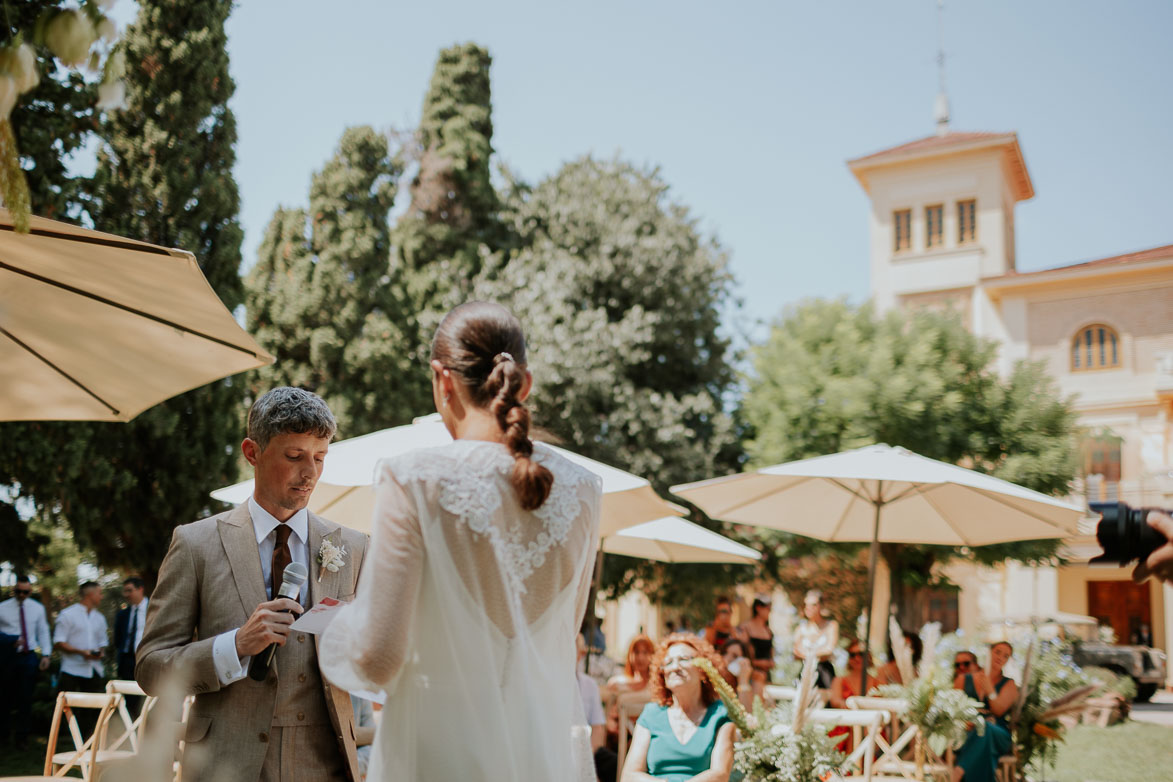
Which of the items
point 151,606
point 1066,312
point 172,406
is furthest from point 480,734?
point 1066,312

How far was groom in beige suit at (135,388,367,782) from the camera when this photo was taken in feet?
8.63

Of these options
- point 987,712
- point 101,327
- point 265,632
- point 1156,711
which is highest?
point 101,327

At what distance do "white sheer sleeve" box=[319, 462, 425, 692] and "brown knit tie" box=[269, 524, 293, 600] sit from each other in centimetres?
95

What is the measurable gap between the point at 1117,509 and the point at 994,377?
61.2 feet

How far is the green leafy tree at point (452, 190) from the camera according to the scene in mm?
22344

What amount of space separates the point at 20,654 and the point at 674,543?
7.47m

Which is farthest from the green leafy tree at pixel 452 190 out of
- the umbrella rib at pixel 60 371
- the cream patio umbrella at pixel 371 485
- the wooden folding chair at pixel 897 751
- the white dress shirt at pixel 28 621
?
the umbrella rib at pixel 60 371

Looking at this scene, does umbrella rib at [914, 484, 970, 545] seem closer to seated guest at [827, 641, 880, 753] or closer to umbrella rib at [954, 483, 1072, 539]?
umbrella rib at [954, 483, 1072, 539]

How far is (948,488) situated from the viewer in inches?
325

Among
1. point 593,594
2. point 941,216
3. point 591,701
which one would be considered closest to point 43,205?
point 593,594

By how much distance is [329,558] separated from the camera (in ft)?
9.62

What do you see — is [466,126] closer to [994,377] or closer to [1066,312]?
[994,377]

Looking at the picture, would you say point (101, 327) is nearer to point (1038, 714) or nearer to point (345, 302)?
point (1038, 714)

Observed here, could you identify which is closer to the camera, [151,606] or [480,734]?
[480,734]
